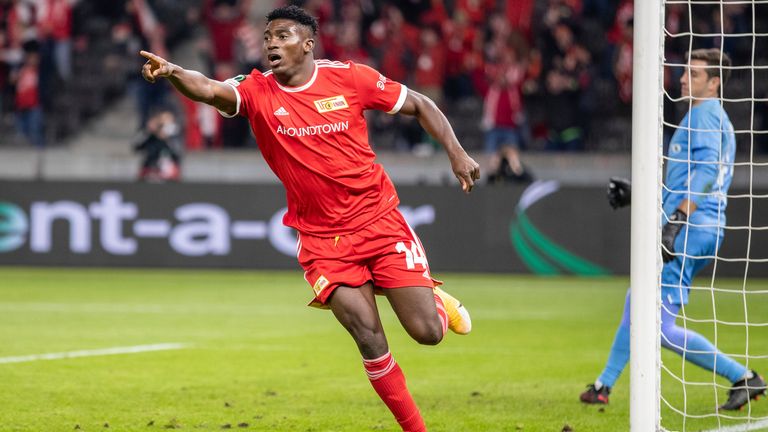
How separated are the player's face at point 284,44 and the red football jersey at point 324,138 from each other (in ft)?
0.49

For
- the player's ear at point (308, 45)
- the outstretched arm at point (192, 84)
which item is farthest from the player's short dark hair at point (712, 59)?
the outstretched arm at point (192, 84)

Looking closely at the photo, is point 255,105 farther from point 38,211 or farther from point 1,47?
point 1,47

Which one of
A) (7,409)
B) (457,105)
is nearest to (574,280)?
(457,105)

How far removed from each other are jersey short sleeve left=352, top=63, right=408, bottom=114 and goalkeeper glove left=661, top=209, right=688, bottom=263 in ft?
6.19

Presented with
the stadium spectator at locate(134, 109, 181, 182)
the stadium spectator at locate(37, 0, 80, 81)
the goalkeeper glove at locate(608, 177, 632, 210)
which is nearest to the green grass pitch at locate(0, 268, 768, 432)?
the goalkeeper glove at locate(608, 177, 632, 210)

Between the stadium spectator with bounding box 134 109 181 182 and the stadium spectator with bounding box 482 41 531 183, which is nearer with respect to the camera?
the stadium spectator with bounding box 134 109 181 182

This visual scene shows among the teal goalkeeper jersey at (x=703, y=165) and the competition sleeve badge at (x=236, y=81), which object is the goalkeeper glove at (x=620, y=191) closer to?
the teal goalkeeper jersey at (x=703, y=165)

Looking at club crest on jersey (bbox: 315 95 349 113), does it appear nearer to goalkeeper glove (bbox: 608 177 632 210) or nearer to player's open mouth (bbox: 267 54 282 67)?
player's open mouth (bbox: 267 54 282 67)

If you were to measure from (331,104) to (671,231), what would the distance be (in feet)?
7.62

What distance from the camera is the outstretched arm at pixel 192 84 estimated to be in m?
5.84

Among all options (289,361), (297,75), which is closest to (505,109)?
(289,361)

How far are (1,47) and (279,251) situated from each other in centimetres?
828

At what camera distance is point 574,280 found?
1708 centimetres

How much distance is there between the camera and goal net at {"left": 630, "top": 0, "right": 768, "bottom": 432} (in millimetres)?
5812
